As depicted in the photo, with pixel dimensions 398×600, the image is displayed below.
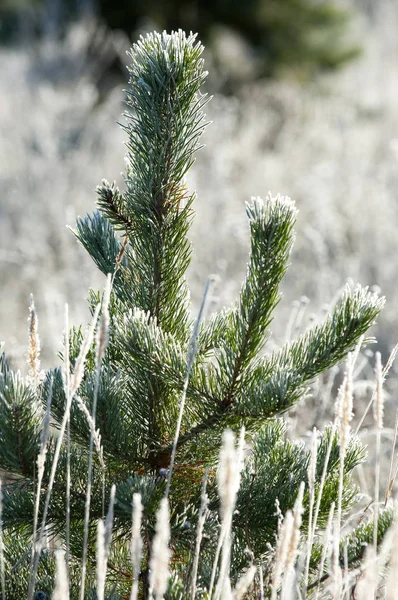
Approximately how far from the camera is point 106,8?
26.0ft

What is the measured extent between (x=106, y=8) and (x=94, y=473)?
25.3 feet

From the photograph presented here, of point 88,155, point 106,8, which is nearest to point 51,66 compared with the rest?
point 106,8

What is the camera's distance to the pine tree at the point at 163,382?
1086 millimetres

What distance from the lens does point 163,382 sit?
1243 mm

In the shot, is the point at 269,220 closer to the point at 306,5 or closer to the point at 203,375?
the point at 203,375

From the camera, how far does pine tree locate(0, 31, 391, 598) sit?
109 centimetres

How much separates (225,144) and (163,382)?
4608mm

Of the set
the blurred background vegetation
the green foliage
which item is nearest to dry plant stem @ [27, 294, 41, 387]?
the blurred background vegetation

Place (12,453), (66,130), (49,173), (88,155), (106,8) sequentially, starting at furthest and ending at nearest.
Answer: (106,8) → (66,130) → (88,155) → (49,173) → (12,453)

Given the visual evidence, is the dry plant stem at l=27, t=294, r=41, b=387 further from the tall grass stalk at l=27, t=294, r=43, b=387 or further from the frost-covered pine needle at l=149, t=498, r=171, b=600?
the frost-covered pine needle at l=149, t=498, r=171, b=600

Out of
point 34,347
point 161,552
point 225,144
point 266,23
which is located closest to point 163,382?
point 34,347

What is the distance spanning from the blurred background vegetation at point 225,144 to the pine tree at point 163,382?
88cm

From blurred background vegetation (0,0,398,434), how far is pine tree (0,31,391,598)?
0.88m

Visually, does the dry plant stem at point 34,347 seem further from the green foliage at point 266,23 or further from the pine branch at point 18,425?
the green foliage at point 266,23
